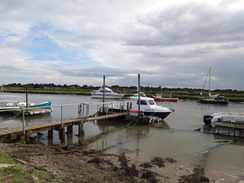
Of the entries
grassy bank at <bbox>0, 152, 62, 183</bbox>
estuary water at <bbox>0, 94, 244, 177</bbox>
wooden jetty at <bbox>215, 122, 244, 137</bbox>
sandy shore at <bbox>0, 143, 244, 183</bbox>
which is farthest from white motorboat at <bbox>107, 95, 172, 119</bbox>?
grassy bank at <bbox>0, 152, 62, 183</bbox>

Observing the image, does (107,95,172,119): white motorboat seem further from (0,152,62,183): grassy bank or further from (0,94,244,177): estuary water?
(0,152,62,183): grassy bank

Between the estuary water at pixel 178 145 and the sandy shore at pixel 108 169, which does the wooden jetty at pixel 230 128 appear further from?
the sandy shore at pixel 108 169

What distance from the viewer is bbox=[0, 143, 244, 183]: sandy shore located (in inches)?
263

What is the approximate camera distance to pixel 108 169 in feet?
26.8

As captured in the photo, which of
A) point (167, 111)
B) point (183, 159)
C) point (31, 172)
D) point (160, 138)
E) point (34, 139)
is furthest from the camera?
point (167, 111)

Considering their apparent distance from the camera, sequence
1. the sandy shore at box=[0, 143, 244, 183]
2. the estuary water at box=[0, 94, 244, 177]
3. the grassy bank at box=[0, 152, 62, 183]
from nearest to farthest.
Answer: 1. the grassy bank at box=[0, 152, 62, 183]
2. the sandy shore at box=[0, 143, 244, 183]
3. the estuary water at box=[0, 94, 244, 177]

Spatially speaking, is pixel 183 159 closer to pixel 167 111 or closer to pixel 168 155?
pixel 168 155

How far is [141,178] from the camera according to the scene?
7.77 m

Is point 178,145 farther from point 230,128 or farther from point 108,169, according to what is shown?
point 108,169

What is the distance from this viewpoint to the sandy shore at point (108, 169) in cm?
669

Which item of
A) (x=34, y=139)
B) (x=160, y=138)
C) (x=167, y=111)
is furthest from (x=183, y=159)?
(x=167, y=111)

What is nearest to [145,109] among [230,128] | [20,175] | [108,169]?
[230,128]

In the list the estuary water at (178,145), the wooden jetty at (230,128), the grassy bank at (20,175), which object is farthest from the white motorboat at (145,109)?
the grassy bank at (20,175)

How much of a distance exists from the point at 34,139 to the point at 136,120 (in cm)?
1112
